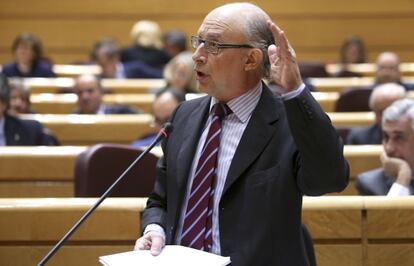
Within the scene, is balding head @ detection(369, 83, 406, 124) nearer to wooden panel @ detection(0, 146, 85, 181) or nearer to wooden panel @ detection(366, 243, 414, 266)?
wooden panel @ detection(0, 146, 85, 181)

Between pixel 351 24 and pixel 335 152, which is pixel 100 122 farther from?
pixel 351 24

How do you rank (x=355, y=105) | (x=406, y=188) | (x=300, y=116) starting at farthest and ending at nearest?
(x=355, y=105) → (x=406, y=188) → (x=300, y=116)

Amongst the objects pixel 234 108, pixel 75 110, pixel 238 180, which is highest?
pixel 234 108

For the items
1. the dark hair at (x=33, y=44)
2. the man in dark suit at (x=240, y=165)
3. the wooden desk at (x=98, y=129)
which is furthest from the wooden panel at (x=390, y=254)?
the dark hair at (x=33, y=44)

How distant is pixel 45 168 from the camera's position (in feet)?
12.5

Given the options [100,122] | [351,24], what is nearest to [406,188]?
[100,122]

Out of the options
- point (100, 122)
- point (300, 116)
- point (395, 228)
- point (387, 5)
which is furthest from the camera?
point (387, 5)

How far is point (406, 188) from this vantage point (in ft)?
10.2

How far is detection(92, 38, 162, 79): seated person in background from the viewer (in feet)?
25.3

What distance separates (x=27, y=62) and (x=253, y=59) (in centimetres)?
597

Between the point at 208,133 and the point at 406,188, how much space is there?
4.16 feet

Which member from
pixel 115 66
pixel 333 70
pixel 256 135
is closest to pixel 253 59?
pixel 256 135

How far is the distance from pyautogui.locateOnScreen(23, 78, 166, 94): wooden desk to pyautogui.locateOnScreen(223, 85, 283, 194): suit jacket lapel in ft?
16.0

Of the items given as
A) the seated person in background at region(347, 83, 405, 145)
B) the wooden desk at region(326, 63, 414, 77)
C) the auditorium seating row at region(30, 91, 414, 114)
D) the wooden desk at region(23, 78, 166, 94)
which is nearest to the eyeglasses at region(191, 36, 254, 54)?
the seated person in background at region(347, 83, 405, 145)
